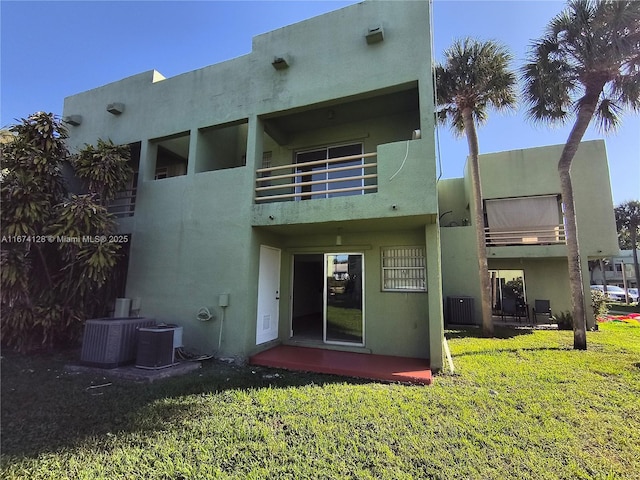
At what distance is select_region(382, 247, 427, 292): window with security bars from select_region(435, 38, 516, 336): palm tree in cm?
504

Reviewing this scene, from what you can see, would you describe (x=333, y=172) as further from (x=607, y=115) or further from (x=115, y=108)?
(x=607, y=115)

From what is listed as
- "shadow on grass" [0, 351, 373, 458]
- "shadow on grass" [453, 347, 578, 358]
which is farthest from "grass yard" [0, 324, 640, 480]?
"shadow on grass" [453, 347, 578, 358]

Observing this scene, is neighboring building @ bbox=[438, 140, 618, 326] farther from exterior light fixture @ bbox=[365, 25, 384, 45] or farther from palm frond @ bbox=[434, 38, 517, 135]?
exterior light fixture @ bbox=[365, 25, 384, 45]

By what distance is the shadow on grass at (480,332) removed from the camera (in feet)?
35.7

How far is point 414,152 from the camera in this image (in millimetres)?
6301

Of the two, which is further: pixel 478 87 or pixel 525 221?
pixel 525 221

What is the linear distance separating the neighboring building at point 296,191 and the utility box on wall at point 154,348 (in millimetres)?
1047

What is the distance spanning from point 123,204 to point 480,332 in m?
12.9

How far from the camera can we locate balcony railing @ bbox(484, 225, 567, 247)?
13.5 metres

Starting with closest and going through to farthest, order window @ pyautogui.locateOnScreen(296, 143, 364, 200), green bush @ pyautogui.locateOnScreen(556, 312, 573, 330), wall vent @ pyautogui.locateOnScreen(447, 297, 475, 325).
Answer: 1. window @ pyautogui.locateOnScreen(296, 143, 364, 200)
2. green bush @ pyautogui.locateOnScreen(556, 312, 573, 330)
3. wall vent @ pyautogui.locateOnScreen(447, 297, 475, 325)

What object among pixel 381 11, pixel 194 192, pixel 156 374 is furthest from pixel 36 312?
pixel 381 11

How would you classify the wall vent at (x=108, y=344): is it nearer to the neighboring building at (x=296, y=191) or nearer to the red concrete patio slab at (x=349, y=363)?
the neighboring building at (x=296, y=191)

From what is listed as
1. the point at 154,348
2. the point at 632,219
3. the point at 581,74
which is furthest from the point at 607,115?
the point at 632,219

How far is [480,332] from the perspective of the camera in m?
11.6
